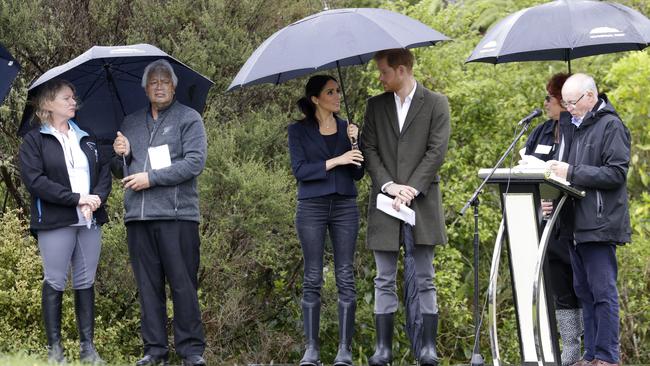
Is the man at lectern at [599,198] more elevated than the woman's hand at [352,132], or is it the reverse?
the woman's hand at [352,132]

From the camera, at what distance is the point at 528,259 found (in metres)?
7.23

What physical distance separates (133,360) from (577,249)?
15.4ft

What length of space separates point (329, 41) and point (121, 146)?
1655 mm

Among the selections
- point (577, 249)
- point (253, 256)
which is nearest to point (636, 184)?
→ point (253, 256)

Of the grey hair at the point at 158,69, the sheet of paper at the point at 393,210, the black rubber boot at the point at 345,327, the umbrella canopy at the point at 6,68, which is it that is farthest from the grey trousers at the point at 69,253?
the sheet of paper at the point at 393,210

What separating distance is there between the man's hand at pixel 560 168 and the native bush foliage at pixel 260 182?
4105 millimetres

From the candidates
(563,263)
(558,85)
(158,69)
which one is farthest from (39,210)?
(558,85)

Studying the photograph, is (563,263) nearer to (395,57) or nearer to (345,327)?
(345,327)

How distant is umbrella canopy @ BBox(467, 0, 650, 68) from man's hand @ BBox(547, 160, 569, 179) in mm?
1016

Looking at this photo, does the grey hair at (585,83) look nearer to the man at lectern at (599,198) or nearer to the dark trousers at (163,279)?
the man at lectern at (599,198)

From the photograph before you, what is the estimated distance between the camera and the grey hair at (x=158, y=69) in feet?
26.2

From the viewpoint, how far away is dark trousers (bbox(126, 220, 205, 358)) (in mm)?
7910

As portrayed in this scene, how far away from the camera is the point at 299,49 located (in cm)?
755

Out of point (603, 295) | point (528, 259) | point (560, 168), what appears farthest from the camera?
point (603, 295)
